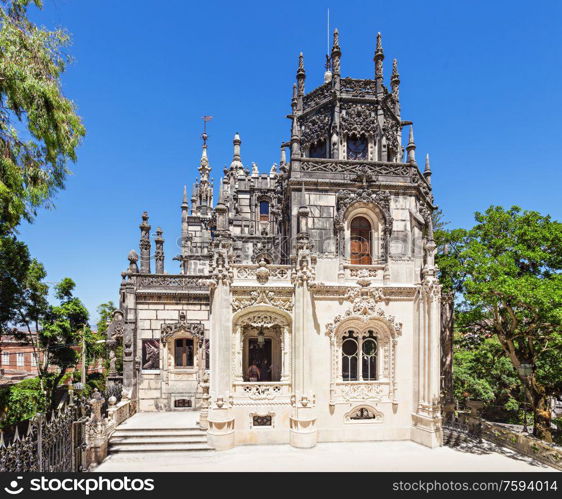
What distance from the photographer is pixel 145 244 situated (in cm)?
1973

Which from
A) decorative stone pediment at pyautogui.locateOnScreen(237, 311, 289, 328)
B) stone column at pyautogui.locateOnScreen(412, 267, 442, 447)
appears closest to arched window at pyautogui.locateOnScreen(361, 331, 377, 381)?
stone column at pyautogui.locateOnScreen(412, 267, 442, 447)

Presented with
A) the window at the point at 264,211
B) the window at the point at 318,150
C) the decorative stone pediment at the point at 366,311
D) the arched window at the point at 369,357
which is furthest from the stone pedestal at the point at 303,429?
the window at the point at 264,211

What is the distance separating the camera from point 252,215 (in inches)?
1201

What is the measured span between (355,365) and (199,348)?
8.25 meters

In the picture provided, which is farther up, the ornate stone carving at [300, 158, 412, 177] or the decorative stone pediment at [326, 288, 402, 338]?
the ornate stone carving at [300, 158, 412, 177]

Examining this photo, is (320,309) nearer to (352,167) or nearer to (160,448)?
(352,167)

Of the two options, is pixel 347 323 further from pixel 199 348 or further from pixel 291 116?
pixel 291 116

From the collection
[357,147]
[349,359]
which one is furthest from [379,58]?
[349,359]

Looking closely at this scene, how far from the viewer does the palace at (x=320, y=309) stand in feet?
48.1

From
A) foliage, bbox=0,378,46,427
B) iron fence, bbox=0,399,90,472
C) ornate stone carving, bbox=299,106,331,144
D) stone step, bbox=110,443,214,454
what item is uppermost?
ornate stone carving, bbox=299,106,331,144

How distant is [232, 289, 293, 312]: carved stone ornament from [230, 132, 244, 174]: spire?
63.6 ft

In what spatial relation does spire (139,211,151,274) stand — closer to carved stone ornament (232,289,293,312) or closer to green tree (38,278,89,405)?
carved stone ornament (232,289,293,312)

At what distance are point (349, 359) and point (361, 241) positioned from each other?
5351 mm

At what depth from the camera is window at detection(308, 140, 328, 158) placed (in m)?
18.4
